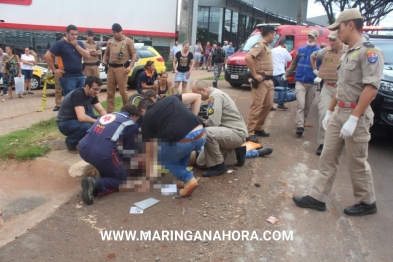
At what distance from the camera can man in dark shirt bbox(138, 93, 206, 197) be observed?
3.89 meters

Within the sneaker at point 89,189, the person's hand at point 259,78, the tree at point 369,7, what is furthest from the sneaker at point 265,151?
the tree at point 369,7

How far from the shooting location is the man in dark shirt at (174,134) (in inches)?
153

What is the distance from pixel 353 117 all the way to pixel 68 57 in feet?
17.2

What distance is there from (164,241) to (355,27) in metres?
2.69

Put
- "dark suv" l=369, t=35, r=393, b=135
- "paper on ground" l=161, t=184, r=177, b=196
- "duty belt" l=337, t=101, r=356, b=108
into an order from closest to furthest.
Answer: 1. "duty belt" l=337, t=101, r=356, b=108
2. "paper on ground" l=161, t=184, r=177, b=196
3. "dark suv" l=369, t=35, r=393, b=135

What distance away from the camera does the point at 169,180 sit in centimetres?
427

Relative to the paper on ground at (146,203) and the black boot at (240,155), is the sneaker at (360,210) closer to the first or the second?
the black boot at (240,155)

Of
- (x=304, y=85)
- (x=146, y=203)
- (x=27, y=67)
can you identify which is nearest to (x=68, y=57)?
(x=146, y=203)

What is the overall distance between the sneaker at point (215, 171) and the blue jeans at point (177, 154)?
0.55 m

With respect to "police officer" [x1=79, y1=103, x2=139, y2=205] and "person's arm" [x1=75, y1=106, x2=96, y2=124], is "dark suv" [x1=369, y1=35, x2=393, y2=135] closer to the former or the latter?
"police officer" [x1=79, y1=103, x2=139, y2=205]

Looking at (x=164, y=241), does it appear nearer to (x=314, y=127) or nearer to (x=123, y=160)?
(x=123, y=160)

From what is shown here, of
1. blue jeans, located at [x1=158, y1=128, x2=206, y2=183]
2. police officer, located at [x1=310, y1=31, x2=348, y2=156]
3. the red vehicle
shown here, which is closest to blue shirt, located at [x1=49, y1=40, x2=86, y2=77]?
blue jeans, located at [x1=158, y1=128, x2=206, y2=183]

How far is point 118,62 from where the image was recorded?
23.7ft

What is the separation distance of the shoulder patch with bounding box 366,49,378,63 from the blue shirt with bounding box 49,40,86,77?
17.0 ft
